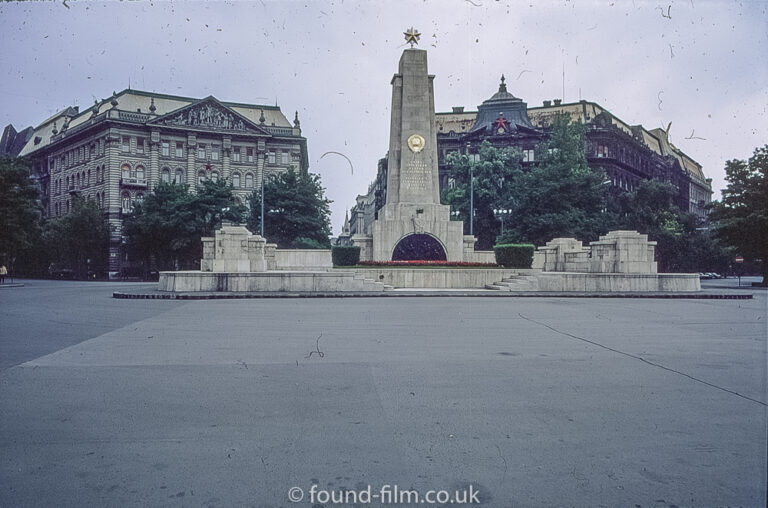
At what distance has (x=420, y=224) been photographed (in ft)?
87.0

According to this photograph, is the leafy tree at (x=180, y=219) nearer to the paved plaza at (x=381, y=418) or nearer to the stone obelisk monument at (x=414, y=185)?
the stone obelisk monument at (x=414, y=185)

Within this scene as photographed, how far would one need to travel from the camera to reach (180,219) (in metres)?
42.2

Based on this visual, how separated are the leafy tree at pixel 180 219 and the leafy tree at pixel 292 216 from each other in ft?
8.62

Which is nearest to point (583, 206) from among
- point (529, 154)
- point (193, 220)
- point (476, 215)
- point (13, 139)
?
point (476, 215)

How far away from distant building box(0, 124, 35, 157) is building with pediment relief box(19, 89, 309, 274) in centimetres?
1118

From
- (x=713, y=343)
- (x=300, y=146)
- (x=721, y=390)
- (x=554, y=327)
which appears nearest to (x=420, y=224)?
(x=554, y=327)

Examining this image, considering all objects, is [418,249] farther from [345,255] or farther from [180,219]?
[180,219]

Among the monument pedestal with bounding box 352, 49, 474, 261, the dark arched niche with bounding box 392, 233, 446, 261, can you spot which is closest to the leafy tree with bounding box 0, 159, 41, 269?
the monument pedestal with bounding box 352, 49, 474, 261

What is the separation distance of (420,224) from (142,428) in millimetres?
22786

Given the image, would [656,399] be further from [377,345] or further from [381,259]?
[381,259]

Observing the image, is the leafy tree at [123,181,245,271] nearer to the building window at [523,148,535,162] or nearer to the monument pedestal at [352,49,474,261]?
the monument pedestal at [352,49,474,261]

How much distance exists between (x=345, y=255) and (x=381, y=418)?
1924cm

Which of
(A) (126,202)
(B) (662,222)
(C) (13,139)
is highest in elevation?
(C) (13,139)

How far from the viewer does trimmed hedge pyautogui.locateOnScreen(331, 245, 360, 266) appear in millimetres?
23641
